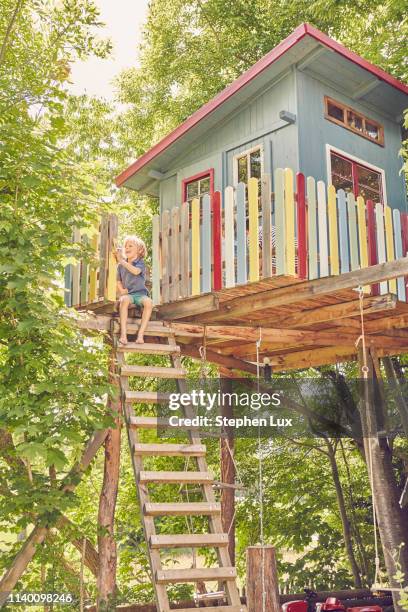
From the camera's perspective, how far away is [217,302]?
26.6 feet

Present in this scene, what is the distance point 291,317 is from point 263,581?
344 cm

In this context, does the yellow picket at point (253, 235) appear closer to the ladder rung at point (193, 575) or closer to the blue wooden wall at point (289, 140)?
the ladder rung at point (193, 575)

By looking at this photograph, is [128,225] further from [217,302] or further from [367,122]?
[217,302]

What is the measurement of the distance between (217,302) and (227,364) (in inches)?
152

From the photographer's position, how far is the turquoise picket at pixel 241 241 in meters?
7.41

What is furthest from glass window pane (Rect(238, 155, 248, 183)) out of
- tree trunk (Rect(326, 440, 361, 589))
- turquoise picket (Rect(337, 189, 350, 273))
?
tree trunk (Rect(326, 440, 361, 589))

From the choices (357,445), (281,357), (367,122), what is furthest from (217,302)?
(357,445)

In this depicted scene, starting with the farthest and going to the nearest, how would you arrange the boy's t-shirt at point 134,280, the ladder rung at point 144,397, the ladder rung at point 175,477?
1. the boy's t-shirt at point 134,280
2. the ladder rung at point 144,397
3. the ladder rung at point 175,477

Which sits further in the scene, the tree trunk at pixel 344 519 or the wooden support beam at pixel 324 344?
the tree trunk at pixel 344 519

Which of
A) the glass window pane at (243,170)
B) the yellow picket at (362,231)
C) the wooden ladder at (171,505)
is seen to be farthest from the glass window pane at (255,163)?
the wooden ladder at (171,505)

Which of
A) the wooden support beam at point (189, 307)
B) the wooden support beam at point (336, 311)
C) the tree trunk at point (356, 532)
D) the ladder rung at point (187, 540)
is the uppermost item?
the wooden support beam at point (189, 307)

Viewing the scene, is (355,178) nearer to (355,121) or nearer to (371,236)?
(355,121)

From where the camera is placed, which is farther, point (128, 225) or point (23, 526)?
point (128, 225)

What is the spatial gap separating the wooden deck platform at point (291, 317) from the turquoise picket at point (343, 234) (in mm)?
293
